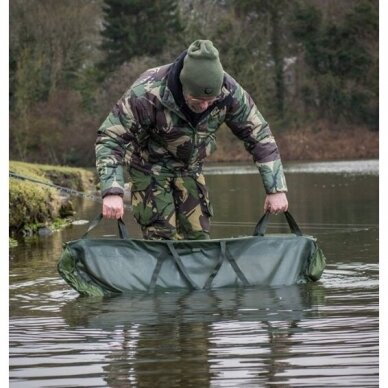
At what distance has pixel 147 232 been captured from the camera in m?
8.44

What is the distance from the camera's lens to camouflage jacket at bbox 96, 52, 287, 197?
7871mm

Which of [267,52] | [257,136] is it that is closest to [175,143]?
[257,136]

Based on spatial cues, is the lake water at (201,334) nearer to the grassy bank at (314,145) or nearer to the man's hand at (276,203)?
the man's hand at (276,203)

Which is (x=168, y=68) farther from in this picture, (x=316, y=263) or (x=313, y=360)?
(x=313, y=360)

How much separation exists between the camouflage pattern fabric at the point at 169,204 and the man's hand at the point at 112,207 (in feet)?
1.79

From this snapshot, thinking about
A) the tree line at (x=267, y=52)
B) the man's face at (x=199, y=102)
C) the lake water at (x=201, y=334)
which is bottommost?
the lake water at (x=201, y=334)

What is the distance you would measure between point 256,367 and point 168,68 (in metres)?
3.44

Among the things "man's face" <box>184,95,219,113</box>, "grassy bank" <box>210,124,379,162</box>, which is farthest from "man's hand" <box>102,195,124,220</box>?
"grassy bank" <box>210,124,379,162</box>

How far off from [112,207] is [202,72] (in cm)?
113

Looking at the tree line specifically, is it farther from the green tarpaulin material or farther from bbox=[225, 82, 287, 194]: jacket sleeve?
the green tarpaulin material

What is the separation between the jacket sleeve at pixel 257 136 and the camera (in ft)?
26.7

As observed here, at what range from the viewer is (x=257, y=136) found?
8273mm

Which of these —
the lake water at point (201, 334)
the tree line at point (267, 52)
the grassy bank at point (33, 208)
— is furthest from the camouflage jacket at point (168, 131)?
the tree line at point (267, 52)

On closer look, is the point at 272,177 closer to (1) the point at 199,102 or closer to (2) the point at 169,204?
(2) the point at 169,204
